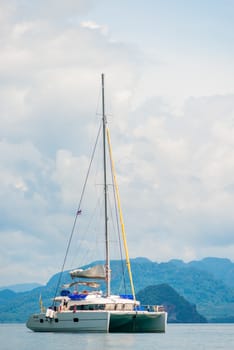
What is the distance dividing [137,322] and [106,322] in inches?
219

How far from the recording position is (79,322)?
3519 inches

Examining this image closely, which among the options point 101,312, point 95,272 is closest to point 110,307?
point 101,312

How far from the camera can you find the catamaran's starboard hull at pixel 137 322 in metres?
89.1

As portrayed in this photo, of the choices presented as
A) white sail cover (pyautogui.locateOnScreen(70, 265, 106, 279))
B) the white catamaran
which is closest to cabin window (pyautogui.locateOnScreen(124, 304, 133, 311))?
the white catamaran

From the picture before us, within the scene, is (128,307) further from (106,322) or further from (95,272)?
(95,272)

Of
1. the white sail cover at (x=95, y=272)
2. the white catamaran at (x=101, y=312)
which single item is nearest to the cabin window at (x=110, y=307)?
the white catamaran at (x=101, y=312)

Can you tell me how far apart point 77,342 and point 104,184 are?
2199 cm

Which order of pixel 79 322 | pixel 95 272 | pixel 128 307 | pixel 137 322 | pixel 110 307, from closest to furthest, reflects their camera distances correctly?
pixel 110 307
pixel 79 322
pixel 128 307
pixel 137 322
pixel 95 272

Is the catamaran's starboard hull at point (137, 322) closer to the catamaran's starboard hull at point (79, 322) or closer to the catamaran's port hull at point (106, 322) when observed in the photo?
the catamaran's port hull at point (106, 322)

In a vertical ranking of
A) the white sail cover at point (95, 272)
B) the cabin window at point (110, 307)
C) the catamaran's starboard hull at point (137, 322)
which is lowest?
the catamaran's starboard hull at point (137, 322)

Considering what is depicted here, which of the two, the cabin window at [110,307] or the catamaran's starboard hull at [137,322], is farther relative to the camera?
the catamaran's starboard hull at [137,322]

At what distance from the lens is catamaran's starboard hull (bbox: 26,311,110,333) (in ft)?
289

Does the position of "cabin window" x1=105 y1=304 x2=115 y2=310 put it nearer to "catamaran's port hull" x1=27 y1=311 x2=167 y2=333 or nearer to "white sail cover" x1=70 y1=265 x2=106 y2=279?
"catamaran's port hull" x1=27 y1=311 x2=167 y2=333

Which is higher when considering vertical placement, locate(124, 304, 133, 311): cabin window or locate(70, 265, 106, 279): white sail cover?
locate(70, 265, 106, 279): white sail cover
